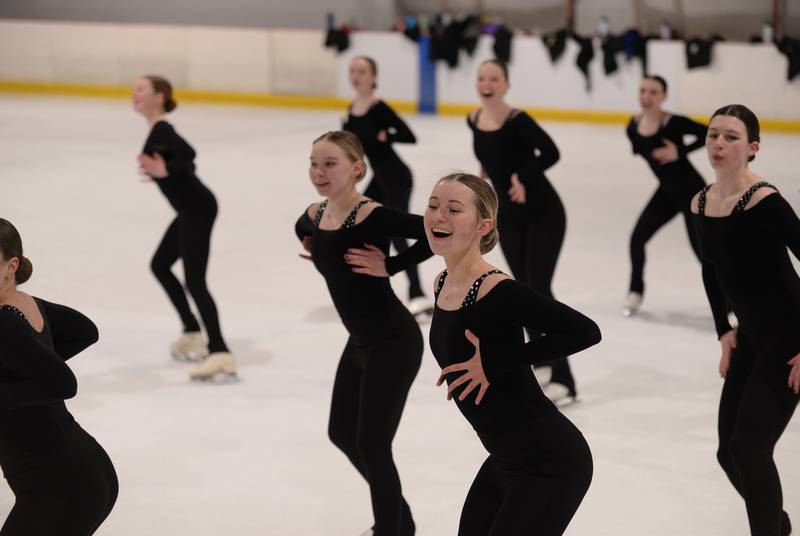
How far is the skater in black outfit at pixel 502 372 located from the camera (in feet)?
9.61

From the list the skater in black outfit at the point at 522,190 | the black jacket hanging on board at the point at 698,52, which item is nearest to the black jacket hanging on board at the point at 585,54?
the black jacket hanging on board at the point at 698,52

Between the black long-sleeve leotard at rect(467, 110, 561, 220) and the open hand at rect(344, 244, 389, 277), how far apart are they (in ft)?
6.47

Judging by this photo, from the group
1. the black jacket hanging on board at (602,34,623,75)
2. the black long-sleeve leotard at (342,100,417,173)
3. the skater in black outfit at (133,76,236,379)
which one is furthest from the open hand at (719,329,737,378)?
the black jacket hanging on board at (602,34,623,75)

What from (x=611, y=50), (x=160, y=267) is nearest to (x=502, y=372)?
(x=160, y=267)

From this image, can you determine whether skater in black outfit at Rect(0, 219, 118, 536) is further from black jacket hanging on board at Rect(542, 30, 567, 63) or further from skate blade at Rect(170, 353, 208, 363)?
black jacket hanging on board at Rect(542, 30, 567, 63)

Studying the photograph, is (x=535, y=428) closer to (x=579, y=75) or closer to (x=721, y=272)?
(x=721, y=272)

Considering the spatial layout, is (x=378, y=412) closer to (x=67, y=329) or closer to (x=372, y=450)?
(x=372, y=450)

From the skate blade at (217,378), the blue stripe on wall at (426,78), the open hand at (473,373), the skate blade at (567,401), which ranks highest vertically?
the open hand at (473,373)

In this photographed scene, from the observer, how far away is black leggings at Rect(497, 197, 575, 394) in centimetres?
574

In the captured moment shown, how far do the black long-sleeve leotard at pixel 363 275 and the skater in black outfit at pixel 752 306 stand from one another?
97 cm

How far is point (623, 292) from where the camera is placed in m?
7.75

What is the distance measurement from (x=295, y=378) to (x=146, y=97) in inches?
63.3

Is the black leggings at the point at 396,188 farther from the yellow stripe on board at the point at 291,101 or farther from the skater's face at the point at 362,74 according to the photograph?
the yellow stripe on board at the point at 291,101

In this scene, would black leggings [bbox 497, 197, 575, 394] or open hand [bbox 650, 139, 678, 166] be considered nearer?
black leggings [bbox 497, 197, 575, 394]
